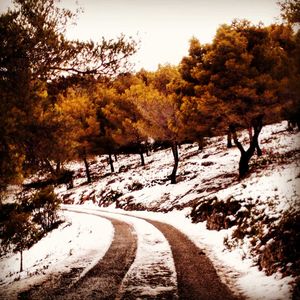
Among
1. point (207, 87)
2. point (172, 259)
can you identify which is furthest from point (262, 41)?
point (172, 259)

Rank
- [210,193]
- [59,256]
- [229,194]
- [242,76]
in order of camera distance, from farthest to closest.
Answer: [210,193]
[242,76]
[229,194]
[59,256]

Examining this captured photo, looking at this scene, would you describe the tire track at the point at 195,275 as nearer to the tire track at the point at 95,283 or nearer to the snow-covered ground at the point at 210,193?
the snow-covered ground at the point at 210,193

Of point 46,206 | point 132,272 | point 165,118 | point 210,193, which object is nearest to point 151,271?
point 132,272

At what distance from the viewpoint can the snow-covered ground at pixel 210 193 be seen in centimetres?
888

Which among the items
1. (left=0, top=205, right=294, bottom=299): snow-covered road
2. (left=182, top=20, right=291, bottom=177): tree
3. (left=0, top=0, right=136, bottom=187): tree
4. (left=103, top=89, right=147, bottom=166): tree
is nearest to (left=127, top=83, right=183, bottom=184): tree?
(left=182, top=20, right=291, bottom=177): tree

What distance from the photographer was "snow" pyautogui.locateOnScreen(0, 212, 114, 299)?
9.84 metres

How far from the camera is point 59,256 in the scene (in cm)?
1309

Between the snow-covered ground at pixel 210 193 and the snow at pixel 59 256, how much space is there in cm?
15

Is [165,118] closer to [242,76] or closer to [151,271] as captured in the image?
[242,76]

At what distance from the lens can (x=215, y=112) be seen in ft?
66.8

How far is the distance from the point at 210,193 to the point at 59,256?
11188 millimetres

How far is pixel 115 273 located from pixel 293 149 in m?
17.1

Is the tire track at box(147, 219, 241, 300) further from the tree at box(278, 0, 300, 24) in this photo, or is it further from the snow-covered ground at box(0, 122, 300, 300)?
the tree at box(278, 0, 300, 24)

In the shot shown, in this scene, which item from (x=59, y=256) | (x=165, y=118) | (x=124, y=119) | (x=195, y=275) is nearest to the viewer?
(x=195, y=275)
